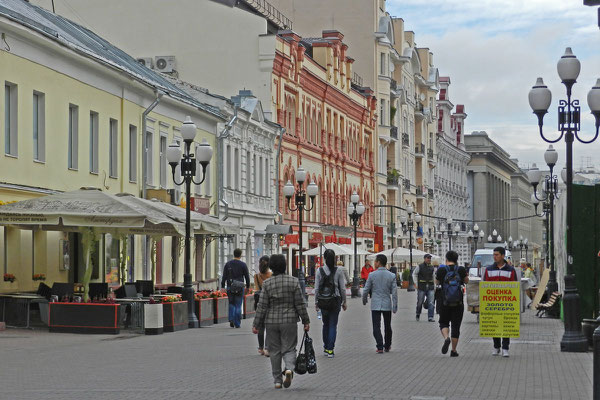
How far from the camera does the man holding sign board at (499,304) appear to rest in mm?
18734

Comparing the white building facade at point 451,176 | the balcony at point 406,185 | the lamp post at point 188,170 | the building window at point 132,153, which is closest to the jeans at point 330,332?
the lamp post at point 188,170

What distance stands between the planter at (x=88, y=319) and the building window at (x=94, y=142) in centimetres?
828

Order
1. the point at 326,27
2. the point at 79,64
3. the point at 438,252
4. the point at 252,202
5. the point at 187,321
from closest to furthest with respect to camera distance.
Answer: the point at 187,321, the point at 79,64, the point at 252,202, the point at 326,27, the point at 438,252

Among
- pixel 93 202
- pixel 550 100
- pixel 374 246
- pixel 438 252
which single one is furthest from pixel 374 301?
pixel 438 252

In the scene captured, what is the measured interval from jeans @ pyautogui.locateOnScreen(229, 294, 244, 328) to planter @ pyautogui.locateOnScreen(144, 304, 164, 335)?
197cm

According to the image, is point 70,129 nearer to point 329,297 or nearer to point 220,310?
point 220,310

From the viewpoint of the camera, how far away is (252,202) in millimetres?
49875

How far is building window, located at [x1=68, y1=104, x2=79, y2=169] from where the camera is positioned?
30.0m

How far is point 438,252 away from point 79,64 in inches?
3188

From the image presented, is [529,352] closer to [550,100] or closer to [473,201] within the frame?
[550,100]

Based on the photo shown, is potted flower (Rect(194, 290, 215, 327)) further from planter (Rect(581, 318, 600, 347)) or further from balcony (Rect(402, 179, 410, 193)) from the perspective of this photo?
balcony (Rect(402, 179, 410, 193))

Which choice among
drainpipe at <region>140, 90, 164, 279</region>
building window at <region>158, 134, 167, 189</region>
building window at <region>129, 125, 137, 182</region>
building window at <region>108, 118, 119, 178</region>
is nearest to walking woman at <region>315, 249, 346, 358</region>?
building window at <region>108, 118, 119, 178</region>

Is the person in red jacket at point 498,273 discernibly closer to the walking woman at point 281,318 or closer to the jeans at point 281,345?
the walking woman at point 281,318

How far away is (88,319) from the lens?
78.2 feet
